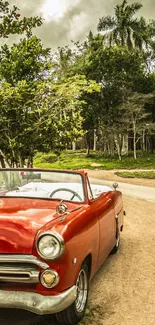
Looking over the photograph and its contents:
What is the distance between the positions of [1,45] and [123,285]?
16403 mm

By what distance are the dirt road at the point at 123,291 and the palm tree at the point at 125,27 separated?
3740cm

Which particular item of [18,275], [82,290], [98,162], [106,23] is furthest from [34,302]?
[106,23]

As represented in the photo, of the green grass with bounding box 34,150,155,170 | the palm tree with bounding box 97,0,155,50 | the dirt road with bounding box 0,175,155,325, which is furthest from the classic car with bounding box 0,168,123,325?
the palm tree with bounding box 97,0,155,50

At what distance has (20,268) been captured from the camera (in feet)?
9.93

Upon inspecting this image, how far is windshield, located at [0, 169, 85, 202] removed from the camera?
14.6 ft

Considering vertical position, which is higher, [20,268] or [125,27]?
Answer: [125,27]

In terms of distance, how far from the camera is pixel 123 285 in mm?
4531

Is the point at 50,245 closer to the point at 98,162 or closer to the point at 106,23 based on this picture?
the point at 98,162

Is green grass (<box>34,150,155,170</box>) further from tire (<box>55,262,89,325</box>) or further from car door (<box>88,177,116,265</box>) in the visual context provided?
tire (<box>55,262,89,325</box>)

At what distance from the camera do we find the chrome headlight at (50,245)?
2990 mm

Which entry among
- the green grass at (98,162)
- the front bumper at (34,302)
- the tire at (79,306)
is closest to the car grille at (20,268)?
the front bumper at (34,302)

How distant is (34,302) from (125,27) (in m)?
41.7

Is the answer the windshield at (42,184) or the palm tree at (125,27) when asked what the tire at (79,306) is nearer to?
the windshield at (42,184)

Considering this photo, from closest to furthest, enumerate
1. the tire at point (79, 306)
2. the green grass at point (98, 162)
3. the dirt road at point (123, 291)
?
the tire at point (79, 306), the dirt road at point (123, 291), the green grass at point (98, 162)
